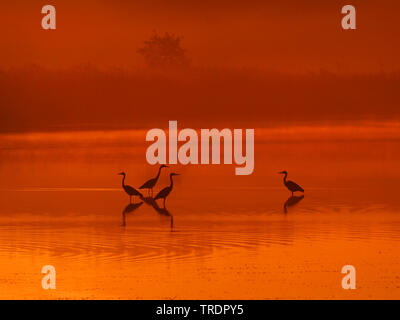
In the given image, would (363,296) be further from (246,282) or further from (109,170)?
(109,170)

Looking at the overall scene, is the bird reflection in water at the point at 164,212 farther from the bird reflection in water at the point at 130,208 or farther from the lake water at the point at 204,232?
the bird reflection in water at the point at 130,208

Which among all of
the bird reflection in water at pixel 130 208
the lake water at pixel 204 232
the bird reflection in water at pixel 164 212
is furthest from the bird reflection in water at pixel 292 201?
the bird reflection in water at pixel 130 208

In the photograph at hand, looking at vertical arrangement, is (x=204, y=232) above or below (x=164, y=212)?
below

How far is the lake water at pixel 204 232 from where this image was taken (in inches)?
476

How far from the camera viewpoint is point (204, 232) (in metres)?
15.9

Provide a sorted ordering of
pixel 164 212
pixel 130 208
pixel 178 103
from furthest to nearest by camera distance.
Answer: pixel 178 103, pixel 130 208, pixel 164 212

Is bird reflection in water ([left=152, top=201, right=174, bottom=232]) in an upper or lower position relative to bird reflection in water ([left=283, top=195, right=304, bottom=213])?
lower

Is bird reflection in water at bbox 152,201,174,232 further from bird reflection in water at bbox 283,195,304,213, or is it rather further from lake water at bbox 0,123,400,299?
bird reflection in water at bbox 283,195,304,213

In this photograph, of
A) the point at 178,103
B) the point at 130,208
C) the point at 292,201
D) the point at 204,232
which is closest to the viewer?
the point at 204,232

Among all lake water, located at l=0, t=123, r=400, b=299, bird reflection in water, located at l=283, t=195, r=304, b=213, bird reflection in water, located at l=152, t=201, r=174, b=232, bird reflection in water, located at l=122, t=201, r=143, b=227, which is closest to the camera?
lake water, located at l=0, t=123, r=400, b=299

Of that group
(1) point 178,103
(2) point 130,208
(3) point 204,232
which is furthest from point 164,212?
(1) point 178,103

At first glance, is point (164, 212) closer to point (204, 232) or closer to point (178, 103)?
point (204, 232)

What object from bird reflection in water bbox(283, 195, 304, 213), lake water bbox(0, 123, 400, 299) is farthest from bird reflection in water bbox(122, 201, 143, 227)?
bird reflection in water bbox(283, 195, 304, 213)

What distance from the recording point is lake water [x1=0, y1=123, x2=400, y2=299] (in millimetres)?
12102
